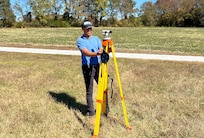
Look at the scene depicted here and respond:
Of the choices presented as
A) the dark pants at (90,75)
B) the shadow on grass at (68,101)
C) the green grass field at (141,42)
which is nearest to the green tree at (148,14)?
the green grass field at (141,42)

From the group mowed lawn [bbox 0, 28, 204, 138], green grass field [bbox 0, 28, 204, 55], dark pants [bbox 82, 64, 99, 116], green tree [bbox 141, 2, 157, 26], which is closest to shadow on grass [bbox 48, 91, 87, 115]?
mowed lawn [bbox 0, 28, 204, 138]

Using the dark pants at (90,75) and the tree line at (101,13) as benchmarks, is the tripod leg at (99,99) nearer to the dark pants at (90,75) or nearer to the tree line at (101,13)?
the dark pants at (90,75)

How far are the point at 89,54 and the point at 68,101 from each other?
6.05 ft

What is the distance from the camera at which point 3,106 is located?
5094 millimetres

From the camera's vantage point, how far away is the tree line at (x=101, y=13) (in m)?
65.6

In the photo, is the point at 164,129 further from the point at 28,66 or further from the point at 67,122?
the point at 28,66

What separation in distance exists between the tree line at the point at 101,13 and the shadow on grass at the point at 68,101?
58402 mm

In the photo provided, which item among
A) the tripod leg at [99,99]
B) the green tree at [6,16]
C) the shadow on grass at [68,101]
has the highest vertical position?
the green tree at [6,16]

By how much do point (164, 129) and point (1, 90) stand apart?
379 cm

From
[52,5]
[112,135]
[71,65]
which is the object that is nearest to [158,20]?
[52,5]

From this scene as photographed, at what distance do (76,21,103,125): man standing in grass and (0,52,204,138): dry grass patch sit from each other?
56cm

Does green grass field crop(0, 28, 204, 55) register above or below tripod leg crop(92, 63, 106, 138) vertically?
below

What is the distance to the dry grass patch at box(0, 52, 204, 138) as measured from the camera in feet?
13.4

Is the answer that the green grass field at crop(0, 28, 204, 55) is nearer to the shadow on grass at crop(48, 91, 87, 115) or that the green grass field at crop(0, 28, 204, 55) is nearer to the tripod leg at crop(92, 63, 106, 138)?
the shadow on grass at crop(48, 91, 87, 115)
